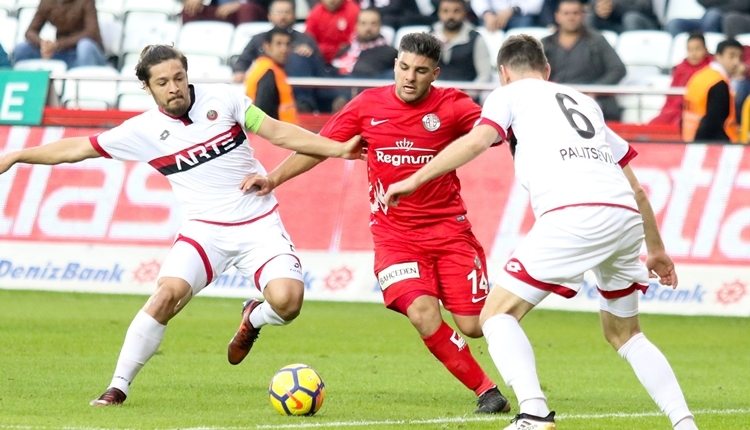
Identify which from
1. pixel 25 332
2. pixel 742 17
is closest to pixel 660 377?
pixel 25 332

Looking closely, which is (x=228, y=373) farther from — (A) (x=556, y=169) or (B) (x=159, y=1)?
(B) (x=159, y=1)

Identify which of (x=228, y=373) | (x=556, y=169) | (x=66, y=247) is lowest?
(x=66, y=247)

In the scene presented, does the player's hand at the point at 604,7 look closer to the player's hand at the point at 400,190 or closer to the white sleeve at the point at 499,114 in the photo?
the white sleeve at the point at 499,114

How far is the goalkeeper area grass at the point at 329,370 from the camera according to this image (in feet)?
23.5

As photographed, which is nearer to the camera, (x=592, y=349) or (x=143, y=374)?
(x=143, y=374)

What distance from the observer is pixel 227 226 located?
816 cm

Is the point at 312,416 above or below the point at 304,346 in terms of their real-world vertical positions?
above

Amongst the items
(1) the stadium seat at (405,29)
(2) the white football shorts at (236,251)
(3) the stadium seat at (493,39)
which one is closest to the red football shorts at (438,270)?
(2) the white football shorts at (236,251)

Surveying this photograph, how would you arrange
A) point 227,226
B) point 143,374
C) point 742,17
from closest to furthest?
1. point 227,226
2. point 143,374
3. point 742,17

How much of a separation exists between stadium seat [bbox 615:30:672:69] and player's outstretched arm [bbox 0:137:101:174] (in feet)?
33.9

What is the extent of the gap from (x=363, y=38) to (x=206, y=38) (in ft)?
9.41

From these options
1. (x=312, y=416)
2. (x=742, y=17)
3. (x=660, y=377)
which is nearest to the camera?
(x=660, y=377)

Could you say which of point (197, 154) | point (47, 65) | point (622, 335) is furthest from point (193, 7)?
point (622, 335)

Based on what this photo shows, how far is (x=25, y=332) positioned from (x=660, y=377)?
21.2 ft
